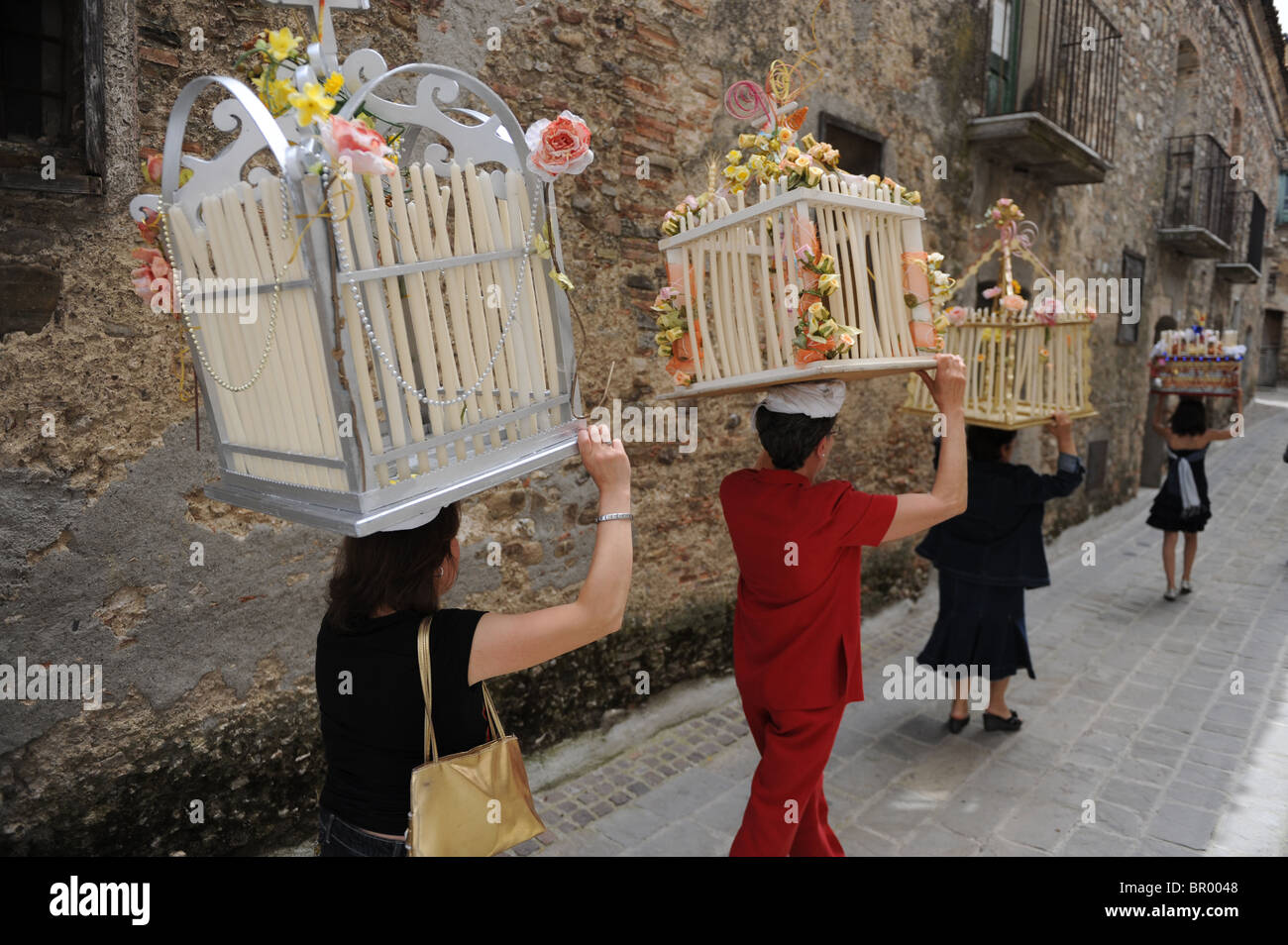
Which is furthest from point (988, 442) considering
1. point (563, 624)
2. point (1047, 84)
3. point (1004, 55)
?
point (1047, 84)

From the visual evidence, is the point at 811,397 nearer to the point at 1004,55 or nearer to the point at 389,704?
the point at 389,704

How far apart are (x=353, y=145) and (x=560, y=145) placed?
445 millimetres

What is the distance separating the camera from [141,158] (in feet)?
9.45

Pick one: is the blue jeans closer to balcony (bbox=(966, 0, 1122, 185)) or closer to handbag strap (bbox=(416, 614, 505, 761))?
handbag strap (bbox=(416, 614, 505, 761))

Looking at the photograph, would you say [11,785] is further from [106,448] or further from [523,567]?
[523,567]

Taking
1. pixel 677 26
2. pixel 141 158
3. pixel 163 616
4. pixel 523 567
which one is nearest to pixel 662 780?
pixel 523 567

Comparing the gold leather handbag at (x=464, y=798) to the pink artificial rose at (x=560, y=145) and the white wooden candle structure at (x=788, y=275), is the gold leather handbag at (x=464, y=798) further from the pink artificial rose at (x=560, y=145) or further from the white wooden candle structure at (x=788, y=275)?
the white wooden candle structure at (x=788, y=275)

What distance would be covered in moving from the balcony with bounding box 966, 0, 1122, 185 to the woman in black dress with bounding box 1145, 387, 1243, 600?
2.69 meters

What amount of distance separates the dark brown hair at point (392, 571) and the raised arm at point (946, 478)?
4.85 feet

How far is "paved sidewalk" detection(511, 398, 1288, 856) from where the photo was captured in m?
3.69

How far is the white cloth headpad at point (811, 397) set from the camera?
2.69m

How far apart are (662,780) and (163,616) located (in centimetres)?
251

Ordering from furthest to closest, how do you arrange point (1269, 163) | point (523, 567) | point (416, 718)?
point (1269, 163) < point (523, 567) < point (416, 718)

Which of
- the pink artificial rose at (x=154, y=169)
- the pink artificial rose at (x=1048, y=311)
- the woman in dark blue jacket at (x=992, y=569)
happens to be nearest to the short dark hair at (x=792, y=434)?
the pink artificial rose at (x=1048, y=311)
